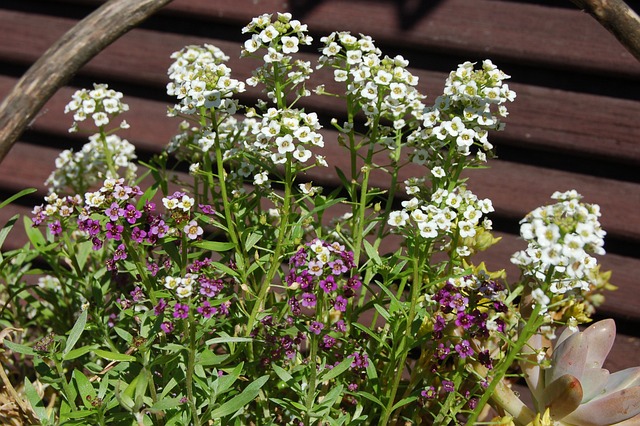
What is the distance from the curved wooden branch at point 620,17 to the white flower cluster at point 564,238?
1.46ft

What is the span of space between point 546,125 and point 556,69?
0.56ft

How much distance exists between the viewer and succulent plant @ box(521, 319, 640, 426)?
1378 millimetres

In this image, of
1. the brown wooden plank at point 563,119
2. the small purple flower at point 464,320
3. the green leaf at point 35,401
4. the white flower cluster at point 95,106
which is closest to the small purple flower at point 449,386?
the small purple flower at point 464,320

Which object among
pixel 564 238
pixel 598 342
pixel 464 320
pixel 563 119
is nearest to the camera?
pixel 564 238

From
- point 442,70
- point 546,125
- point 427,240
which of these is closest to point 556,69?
point 546,125

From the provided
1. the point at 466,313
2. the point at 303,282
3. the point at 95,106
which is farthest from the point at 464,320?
the point at 95,106

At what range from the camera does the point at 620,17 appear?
136 cm

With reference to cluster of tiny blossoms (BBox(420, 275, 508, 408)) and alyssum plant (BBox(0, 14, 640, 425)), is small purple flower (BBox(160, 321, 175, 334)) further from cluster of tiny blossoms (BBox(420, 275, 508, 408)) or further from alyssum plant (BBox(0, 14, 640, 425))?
cluster of tiny blossoms (BBox(420, 275, 508, 408))

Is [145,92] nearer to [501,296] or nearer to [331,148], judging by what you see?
[331,148]

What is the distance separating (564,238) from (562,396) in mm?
514

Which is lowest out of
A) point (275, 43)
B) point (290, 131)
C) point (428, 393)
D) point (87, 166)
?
point (428, 393)

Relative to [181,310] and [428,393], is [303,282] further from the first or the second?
[428,393]

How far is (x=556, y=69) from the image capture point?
7.16 ft

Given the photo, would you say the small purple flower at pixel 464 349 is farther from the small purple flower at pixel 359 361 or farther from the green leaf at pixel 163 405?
the green leaf at pixel 163 405
